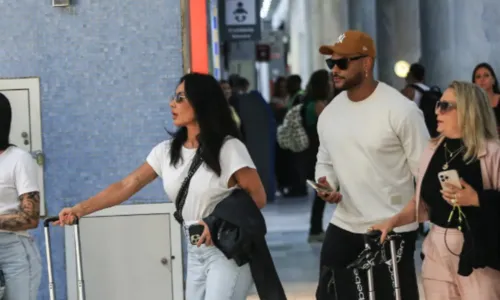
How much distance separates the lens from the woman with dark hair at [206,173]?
5016mm

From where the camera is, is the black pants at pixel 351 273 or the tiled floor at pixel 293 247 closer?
the black pants at pixel 351 273

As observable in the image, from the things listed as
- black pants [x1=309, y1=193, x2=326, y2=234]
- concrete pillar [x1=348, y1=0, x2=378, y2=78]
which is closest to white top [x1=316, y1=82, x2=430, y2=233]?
black pants [x1=309, y1=193, x2=326, y2=234]

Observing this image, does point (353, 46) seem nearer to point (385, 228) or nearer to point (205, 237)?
point (385, 228)

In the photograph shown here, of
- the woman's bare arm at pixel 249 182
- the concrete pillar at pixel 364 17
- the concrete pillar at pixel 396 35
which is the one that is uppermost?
the concrete pillar at pixel 364 17

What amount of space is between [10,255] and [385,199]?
197 centimetres

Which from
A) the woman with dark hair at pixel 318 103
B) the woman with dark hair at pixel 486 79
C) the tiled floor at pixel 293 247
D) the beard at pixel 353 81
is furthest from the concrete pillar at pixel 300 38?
the beard at pixel 353 81

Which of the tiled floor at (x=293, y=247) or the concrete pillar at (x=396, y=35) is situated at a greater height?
the concrete pillar at (x=396, y=35)

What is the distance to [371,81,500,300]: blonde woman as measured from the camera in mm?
4859

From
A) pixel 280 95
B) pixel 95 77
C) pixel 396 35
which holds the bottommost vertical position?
pixel 95 77

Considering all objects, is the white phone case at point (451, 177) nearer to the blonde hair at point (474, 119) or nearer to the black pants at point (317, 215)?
the blonde hair at point (474, 119)

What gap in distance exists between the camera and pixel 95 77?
757 cm

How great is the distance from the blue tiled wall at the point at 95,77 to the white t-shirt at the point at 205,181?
2382 mm

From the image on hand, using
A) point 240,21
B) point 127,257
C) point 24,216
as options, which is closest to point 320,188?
point 24,216

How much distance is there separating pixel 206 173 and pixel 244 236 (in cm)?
34
